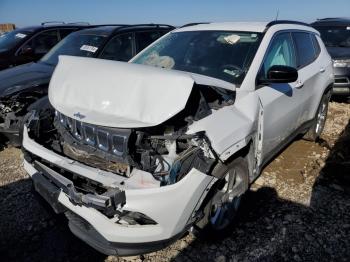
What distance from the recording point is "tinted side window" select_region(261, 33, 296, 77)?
367cm

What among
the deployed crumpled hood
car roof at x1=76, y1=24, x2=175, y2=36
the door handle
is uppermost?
the deployed crumpled hood

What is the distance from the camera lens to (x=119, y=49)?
6633 mm

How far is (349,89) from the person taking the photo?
8.01 metres

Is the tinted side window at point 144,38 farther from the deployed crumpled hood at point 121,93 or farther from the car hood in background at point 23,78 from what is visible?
the deployed crumpled hood at point 121,93

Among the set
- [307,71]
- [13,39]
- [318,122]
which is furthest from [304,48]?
[13,39]

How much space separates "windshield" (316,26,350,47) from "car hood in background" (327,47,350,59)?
30 cm

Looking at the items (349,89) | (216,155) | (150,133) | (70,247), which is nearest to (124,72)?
(150,133)

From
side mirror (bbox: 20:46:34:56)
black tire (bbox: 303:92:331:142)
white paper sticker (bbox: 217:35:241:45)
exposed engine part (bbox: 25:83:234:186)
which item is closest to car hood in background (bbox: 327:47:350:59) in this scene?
black tire (bbox: 303:92:331:142)

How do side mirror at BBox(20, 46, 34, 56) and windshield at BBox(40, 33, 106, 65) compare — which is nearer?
windshield at BBox(40, 33, 106, 65)

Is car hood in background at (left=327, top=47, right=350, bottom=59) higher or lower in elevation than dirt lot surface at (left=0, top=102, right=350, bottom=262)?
higher

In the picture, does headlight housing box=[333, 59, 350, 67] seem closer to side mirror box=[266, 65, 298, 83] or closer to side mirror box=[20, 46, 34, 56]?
side mirror box=[266, 65, 298, 83]

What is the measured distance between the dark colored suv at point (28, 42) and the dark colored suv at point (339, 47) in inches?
247

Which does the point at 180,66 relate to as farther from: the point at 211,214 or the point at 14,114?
the point at 14,114

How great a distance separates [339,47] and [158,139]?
7598 millimetres
